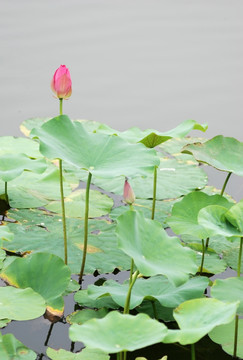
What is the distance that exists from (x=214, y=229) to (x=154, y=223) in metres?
0.15

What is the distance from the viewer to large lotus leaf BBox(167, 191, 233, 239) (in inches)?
64.1

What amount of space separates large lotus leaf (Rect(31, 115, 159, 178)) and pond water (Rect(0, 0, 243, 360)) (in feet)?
2.52

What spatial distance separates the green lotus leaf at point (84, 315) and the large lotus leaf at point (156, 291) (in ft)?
0.24

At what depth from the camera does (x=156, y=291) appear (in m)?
1.48

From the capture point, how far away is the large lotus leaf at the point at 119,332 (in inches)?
41.4

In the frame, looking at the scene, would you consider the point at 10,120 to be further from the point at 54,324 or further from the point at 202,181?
the point at 54,324

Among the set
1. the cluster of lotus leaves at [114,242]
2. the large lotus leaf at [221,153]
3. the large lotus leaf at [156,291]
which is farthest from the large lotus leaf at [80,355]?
the large lotus leaf at [221,153]

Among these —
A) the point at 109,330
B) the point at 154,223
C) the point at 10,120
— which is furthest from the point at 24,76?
the point at 109,330

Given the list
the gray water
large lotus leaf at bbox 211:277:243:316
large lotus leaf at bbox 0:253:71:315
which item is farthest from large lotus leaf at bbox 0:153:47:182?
the gray water

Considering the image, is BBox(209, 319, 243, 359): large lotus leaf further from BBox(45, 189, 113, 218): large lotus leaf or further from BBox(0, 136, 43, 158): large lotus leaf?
BBox(0, 136, 43, 158): large lotus leaf

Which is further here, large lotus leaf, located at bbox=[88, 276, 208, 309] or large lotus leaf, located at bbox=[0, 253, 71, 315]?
large lotus leaf, located at bbox=[0, 253, 71, 315]

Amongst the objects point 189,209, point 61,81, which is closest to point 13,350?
point 189,209

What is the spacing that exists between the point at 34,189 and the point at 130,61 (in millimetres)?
1594

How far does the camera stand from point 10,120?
9.40ft
